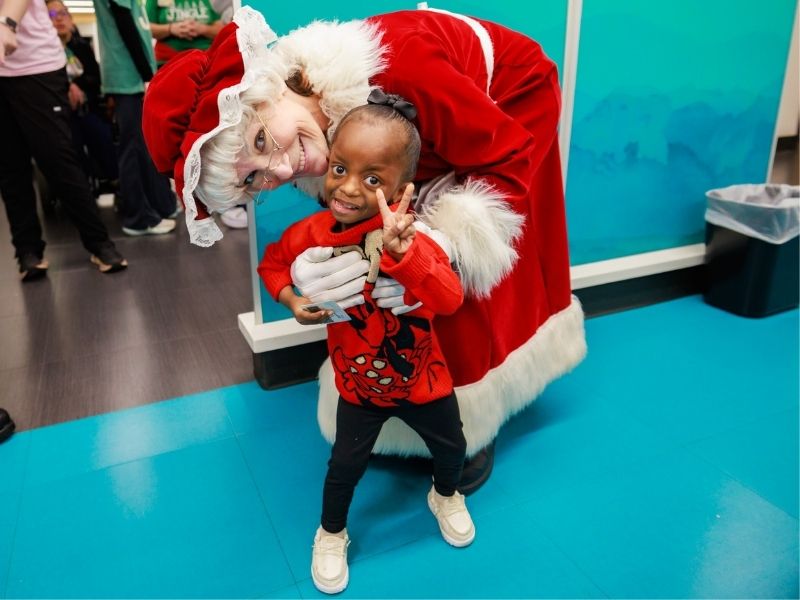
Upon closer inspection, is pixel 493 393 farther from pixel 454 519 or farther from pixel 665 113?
pixel 665 113

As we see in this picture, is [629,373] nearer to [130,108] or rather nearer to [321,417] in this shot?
[321,417]

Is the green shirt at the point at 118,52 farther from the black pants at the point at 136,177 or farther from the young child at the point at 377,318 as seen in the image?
the young child at the point at 377,318

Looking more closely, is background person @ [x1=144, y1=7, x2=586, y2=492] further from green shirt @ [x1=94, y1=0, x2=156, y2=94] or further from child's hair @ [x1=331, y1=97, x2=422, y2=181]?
green shirt @ [x1=94, y1=0, x2=156, y2=94]

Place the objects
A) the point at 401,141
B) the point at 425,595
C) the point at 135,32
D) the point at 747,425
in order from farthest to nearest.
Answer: the point at 135,32 < the point at 747,425 < the point at 425,595 < the point at 401,141

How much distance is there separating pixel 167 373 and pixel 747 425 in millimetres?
1687

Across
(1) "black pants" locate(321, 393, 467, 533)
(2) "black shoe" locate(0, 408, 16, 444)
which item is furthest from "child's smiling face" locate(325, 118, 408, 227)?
(2) "black shoe" locate(0, 408, 16, 444)

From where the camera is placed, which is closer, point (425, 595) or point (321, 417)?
point (425, 595)

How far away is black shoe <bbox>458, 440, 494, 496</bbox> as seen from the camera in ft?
4.63

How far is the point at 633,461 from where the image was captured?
152 cm

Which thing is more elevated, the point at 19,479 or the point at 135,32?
the point at 135,32

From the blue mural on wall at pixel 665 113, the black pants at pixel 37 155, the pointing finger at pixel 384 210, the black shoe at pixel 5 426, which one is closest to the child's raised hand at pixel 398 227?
the pointing finger at pixel 384 210

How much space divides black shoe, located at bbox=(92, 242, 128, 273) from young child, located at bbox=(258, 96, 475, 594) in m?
1.87

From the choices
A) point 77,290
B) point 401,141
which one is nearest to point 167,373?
point 77,290

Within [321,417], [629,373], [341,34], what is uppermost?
[341,34]
